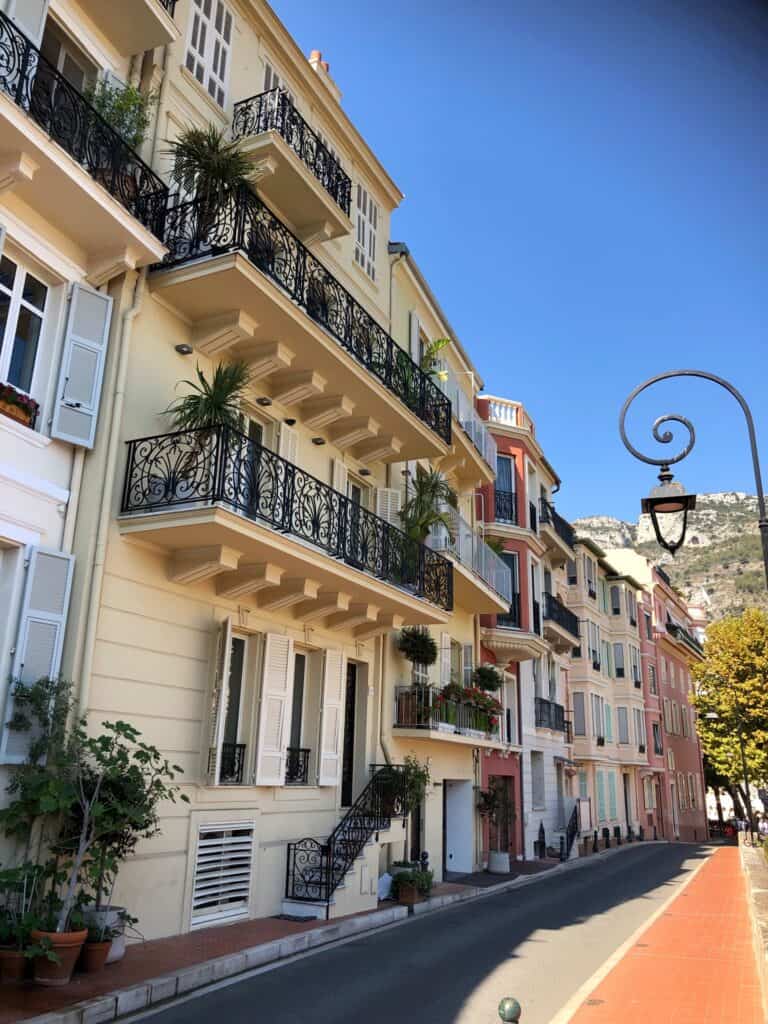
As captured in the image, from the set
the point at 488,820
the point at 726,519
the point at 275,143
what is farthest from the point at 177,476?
the point at 726,519

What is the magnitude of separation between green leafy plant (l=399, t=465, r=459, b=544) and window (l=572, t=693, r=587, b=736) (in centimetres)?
2156

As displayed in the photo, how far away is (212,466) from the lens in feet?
33.0

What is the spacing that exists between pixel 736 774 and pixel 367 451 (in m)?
34.3

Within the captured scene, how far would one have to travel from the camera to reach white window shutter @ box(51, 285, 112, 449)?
9.52 m

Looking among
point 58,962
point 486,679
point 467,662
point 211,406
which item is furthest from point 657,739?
point 58,962

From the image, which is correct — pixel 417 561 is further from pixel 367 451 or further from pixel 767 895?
pixel 767 895

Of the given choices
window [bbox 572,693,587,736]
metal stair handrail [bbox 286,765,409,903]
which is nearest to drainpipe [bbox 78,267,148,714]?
metal stair handrail [bbox 286,765,409,903]

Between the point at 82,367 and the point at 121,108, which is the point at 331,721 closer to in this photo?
the point at 82,367

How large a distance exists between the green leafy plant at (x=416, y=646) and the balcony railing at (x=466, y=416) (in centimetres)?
596

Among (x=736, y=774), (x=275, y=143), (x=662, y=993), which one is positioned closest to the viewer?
(x=662, y=993)

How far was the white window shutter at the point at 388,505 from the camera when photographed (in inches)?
656

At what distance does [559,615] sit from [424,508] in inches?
637

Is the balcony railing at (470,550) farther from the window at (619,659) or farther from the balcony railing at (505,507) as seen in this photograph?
the window at (619,659)

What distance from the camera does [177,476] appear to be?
10.2 metres
